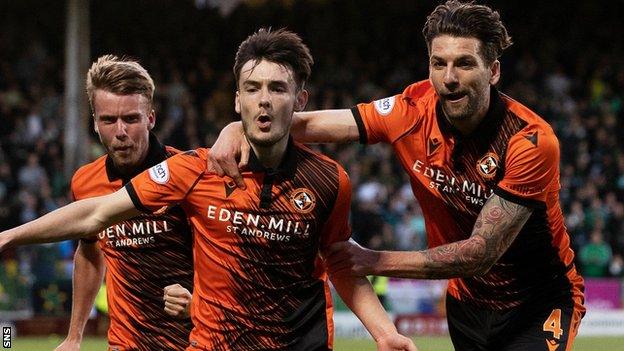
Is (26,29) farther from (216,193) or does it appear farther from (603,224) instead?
(216,193)

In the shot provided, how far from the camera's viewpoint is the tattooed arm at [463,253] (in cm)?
506

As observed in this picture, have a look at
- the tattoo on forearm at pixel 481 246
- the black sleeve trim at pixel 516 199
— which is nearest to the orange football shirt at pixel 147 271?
the tattoo on forearm at pixel 481 246

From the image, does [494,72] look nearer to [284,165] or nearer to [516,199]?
[516,199]

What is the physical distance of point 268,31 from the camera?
5.28m

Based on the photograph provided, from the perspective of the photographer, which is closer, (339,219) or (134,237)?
(339,219)

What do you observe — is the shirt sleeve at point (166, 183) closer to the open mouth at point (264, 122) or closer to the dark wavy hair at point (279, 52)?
the open mouth at point (264, 122)

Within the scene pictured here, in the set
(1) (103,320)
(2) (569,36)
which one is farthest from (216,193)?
(2) (569,36)

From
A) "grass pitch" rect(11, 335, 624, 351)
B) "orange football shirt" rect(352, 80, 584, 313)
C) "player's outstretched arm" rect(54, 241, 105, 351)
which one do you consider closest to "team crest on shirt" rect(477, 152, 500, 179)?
"orange football shirt" rect(352, 80, 584, 313)

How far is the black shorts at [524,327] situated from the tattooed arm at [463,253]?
1.48 feet

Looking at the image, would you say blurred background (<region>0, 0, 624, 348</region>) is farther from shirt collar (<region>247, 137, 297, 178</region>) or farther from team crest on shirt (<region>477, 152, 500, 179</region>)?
shirt collar (<region>247, 137, 297, 178</region>)

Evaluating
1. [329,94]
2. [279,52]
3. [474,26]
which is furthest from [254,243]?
[329,94]

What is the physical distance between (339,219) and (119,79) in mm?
1562

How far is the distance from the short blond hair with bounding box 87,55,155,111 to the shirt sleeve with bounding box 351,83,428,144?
1145mm

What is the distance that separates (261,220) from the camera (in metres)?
4.98
